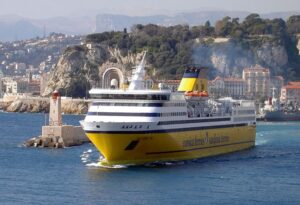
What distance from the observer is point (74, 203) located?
111ft

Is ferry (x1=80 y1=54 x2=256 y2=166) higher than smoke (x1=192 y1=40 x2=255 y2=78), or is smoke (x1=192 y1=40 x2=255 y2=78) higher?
smoke (x1=192 y1=40 x2=255 y2=78)

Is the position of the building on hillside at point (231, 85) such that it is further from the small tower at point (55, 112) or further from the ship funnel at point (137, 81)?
the ship funnel at point (137, 81)

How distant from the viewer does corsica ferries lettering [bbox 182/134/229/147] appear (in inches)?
1819

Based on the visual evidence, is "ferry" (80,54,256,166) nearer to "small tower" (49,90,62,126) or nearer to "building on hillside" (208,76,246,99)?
"small tower" (49,90,62,126)

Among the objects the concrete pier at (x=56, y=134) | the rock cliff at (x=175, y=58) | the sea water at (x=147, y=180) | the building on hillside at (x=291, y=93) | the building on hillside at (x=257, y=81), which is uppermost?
the rock cliff at (x=175, y=58)

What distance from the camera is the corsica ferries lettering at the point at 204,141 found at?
1819 inches

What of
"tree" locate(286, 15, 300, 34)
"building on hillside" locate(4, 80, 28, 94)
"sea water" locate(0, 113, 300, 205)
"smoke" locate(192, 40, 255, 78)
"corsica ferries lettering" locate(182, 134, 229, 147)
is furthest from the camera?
"building on hillside" locate(4, 80, 28, 94)

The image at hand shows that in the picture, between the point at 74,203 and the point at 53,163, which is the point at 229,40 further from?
the point at 74,203

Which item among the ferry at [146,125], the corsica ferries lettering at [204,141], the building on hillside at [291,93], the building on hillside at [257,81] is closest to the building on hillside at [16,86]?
the building on hillside at [257,81]

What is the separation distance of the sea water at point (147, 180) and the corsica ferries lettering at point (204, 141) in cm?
→ 81

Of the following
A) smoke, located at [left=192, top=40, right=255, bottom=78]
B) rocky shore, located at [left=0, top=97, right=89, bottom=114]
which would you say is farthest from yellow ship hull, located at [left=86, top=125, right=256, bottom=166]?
smoke, located at [left=192, top=40, right=255, bottom=78]

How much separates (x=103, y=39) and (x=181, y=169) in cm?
9539

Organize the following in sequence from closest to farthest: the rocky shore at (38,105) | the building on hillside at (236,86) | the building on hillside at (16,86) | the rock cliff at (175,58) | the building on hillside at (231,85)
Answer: the rocky shore at (38,105) → the building on hillside at (231,85) → the building on hillside at (236,86) → the rock cliff at (175,58) → the building on hillside at (16,86)

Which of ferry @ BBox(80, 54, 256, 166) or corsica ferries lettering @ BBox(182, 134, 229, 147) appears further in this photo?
corsica ferries lettering @ BBox(182, 134, 229, 147)
